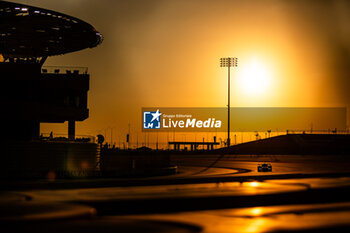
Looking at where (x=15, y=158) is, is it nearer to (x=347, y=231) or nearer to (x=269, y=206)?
(x=269, y=206)

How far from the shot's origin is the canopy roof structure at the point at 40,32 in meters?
49.0

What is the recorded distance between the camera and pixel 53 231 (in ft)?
A: 51.2

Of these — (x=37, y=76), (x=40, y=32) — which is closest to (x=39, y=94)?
(x=37, y=76)

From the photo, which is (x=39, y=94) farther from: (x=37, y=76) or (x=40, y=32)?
(x=40, y=32)

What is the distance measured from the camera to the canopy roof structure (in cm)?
4903

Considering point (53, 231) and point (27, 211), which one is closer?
point (53, 231)

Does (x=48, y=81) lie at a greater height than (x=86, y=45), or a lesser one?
lesser

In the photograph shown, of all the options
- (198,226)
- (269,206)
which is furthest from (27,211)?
(269,206)

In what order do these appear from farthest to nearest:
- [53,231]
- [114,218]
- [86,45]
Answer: [86,45] < [114,218] < [53,231]

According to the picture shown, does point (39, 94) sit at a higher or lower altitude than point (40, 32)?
lower

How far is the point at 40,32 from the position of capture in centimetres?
5503

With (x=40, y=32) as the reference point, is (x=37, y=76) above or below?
below

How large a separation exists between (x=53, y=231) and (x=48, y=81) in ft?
141

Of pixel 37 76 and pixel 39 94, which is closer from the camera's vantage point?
pixel 37 76
